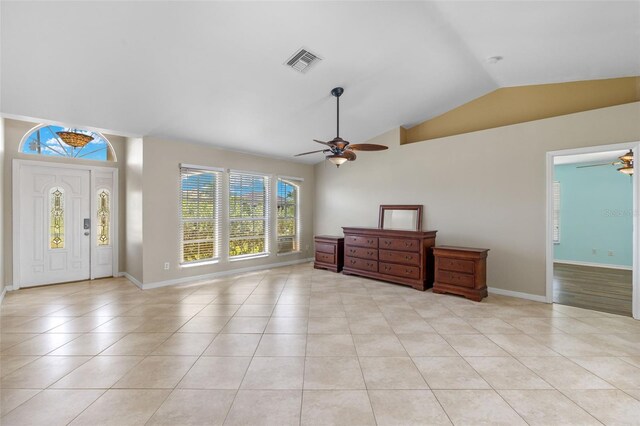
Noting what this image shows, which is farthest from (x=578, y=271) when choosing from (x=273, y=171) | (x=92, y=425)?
(x=92, y=425)

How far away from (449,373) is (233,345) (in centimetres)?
197

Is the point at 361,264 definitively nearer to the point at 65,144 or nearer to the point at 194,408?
the point at 194,408

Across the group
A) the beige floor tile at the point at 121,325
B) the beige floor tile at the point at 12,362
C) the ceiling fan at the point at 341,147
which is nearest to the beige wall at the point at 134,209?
the beige floor tile at the point at 121,325

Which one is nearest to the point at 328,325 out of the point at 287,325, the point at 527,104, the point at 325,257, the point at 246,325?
the point at 287,325

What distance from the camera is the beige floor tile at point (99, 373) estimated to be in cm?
217

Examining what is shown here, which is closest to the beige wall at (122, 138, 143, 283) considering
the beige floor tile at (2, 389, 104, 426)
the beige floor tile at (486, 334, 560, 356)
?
the beige floor tile at (2, 389, 104, 426)

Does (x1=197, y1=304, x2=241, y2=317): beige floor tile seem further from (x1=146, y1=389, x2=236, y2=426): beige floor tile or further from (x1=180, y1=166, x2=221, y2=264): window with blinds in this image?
(x1=180, y1=166, x2=221, y2=264): window with blinds

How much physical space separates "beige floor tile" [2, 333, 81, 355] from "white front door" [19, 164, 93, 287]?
2.73 metres

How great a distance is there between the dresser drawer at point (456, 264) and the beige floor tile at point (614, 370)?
1797 mm

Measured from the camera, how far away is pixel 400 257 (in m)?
5.08

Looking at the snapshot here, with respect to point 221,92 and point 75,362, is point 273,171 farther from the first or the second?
point 75,362

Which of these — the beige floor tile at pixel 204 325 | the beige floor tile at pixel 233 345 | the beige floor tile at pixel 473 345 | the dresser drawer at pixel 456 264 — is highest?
the dresser drawer at pixel 456 264

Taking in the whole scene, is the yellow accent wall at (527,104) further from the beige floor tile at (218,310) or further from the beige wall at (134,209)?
the beige wall at (134,209)

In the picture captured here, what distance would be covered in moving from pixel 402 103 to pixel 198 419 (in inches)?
193
